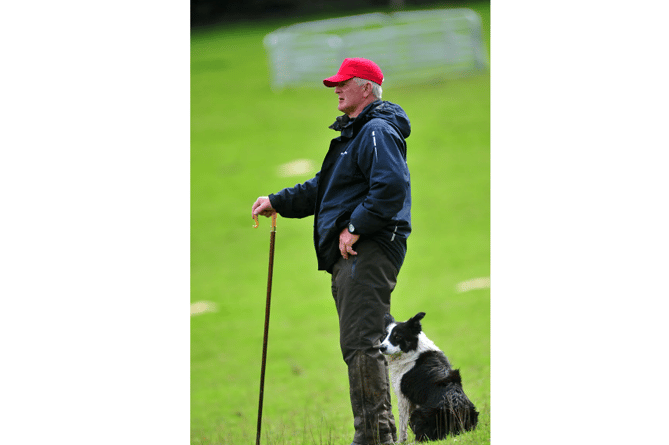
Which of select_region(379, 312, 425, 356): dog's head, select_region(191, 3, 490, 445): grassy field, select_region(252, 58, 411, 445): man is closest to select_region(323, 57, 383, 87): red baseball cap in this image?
select_region(252, 58, 411, 445): man

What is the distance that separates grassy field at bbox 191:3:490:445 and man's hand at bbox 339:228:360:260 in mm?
2075

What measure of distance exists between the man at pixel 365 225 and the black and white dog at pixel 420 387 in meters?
0.11

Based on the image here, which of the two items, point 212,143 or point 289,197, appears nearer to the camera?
point 289,197

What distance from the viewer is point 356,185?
2857 millimetres

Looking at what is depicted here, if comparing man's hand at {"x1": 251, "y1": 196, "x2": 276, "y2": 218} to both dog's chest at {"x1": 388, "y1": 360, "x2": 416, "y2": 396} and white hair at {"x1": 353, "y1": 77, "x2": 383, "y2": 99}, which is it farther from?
dog's chest at {"x1": 388, "y1": 360, "x2": 416, "y2": 396}

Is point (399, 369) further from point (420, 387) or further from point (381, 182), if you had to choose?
point (381, 182)

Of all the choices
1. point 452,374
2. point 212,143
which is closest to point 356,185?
point 452,374

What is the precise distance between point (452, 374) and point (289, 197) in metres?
1.09

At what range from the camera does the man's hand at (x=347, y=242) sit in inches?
109

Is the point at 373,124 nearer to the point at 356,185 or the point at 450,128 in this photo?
the point at 356,185

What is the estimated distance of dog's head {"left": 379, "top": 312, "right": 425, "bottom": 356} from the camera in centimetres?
288

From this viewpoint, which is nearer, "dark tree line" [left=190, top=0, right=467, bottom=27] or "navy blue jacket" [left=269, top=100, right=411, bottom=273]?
"navy blue jacket" [left=269, top=100, right=411, bottom=273]

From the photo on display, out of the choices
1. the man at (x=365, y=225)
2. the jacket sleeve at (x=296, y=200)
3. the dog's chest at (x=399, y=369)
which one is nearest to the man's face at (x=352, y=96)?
the man at (x=365, y=225)

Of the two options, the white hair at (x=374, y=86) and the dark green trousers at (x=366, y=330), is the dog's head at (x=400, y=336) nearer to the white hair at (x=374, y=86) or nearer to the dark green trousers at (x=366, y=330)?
the dark green trousers at (x=366, y=330)
